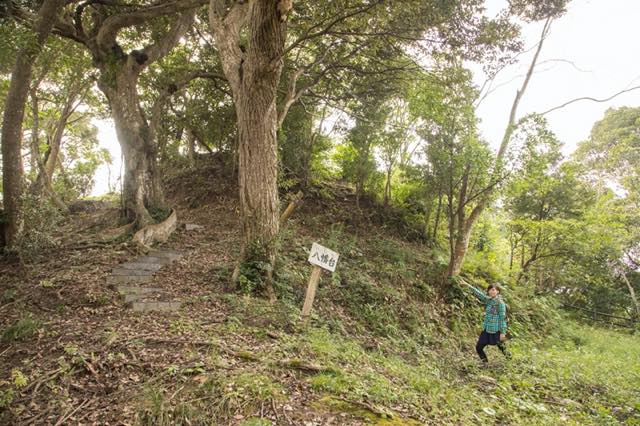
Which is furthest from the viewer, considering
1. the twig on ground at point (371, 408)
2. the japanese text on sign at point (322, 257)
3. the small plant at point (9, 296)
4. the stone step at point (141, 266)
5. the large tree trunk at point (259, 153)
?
the stone step at point (141, 266)

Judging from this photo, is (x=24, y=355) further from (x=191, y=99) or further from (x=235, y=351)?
(x=191, y=99)

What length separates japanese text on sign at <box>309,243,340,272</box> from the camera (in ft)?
17.9

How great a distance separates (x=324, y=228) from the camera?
11.4 m

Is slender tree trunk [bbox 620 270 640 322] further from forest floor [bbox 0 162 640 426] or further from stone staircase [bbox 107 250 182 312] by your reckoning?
stone staircase [bbox 107 250 182 312]

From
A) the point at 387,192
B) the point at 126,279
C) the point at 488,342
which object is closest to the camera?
the point at 126,279

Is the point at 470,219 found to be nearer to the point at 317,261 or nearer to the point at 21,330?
the point at 317,261

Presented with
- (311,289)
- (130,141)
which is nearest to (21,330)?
(311,289)

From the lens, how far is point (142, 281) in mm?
6219

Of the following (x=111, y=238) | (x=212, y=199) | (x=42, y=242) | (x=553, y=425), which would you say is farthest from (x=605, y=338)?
(x=42, y=242)

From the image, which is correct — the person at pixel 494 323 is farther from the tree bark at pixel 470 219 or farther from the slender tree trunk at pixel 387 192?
the slender tree trunk at pixel 387 192

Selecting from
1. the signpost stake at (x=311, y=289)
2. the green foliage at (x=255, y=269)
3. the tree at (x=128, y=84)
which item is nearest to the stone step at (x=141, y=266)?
the tree at (x=128, y=84)

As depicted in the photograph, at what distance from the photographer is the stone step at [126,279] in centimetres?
600

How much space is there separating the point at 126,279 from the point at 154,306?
1.35 meters

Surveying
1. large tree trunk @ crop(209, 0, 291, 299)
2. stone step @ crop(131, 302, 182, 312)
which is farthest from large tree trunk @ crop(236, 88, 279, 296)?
stone step @ crop(131, 302, 182, 312)
